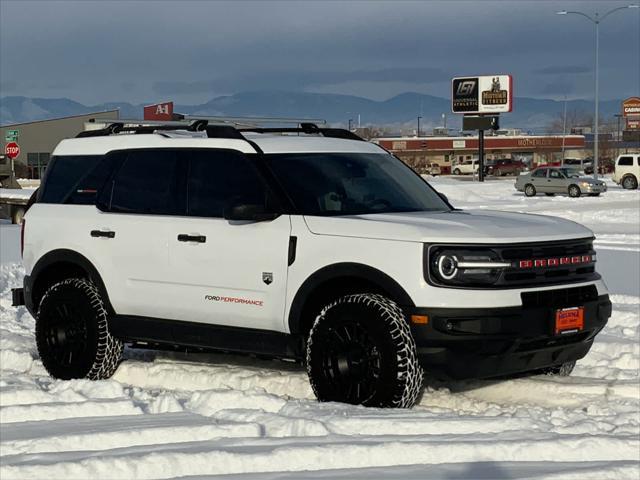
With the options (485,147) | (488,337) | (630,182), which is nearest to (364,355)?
(488,337)

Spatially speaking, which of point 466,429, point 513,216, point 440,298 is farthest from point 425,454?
point 513,216

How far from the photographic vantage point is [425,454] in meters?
5.62

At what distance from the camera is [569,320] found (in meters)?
6.93

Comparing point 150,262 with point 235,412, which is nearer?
point 235,412

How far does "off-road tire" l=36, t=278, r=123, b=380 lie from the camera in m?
8.19

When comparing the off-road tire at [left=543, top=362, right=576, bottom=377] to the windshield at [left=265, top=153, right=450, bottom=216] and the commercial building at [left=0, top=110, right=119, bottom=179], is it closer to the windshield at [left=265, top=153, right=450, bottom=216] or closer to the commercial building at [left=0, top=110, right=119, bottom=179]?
the windshield at [left=265, top=153, right=450, bottom=216]

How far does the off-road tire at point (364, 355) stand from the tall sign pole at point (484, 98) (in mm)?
72512

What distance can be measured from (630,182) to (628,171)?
0.58 meters

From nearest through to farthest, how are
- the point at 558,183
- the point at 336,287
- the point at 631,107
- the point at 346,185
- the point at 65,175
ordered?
the point at 336,287, the point at 346,185, the point at 65,175, the point at 558,183, the point at 631,107

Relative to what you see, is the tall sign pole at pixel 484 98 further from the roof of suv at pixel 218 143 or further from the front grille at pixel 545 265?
the front grille at pixel 545 265

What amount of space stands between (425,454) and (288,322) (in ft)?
6.19

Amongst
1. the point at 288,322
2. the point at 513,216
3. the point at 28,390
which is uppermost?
the point at 513,216

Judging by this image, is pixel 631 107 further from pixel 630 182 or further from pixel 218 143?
pixel 218 143

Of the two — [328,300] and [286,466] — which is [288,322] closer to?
[328,300]
